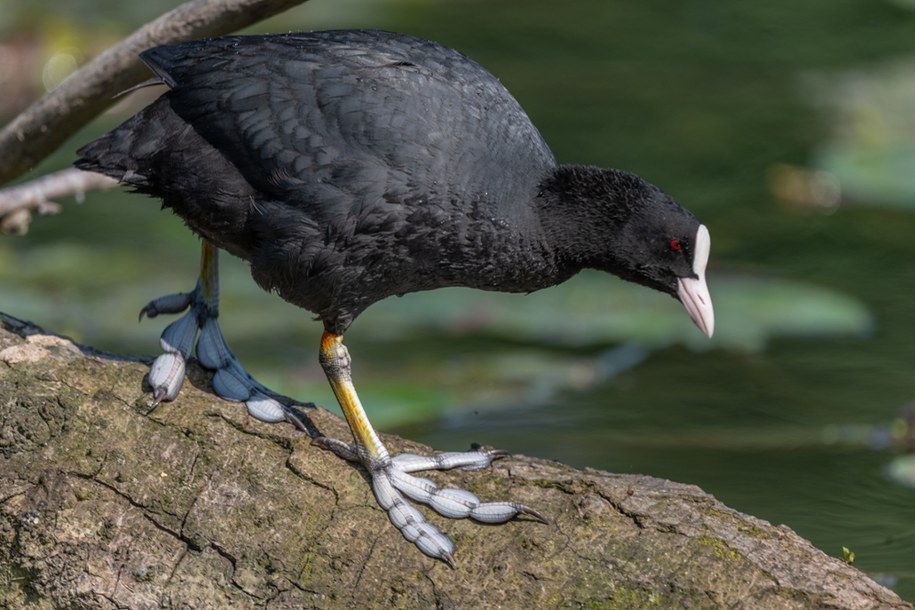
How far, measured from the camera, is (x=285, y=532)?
3.41 m

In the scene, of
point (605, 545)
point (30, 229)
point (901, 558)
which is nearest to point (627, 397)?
point (901, 558)

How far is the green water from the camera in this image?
17.5 ft

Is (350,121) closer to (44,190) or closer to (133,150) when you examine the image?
(133,150)

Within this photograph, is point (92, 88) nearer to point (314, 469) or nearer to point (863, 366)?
point (314, 469)

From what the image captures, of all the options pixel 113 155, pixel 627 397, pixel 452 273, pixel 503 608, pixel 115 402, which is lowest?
pixel 627 397

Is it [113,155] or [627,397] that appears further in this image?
[627,397]

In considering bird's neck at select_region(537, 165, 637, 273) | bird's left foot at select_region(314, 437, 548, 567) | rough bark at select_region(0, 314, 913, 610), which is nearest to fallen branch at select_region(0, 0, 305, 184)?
bird's neck at select_region(537, 165, 637, 273)

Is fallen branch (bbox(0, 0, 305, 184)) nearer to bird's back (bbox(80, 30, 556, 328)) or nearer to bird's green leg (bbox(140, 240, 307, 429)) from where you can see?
bird's back (bbox(80, 30, 556, 328))

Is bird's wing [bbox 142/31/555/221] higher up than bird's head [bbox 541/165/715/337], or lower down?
higher up

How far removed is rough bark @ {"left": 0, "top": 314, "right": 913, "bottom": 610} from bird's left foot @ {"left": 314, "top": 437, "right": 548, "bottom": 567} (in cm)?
3

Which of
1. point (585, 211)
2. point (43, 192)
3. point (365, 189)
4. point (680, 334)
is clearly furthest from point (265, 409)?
point (680, 334)

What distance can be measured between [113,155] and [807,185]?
4790mm

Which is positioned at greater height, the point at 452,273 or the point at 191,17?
the point at 191,17

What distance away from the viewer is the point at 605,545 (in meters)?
3.31
